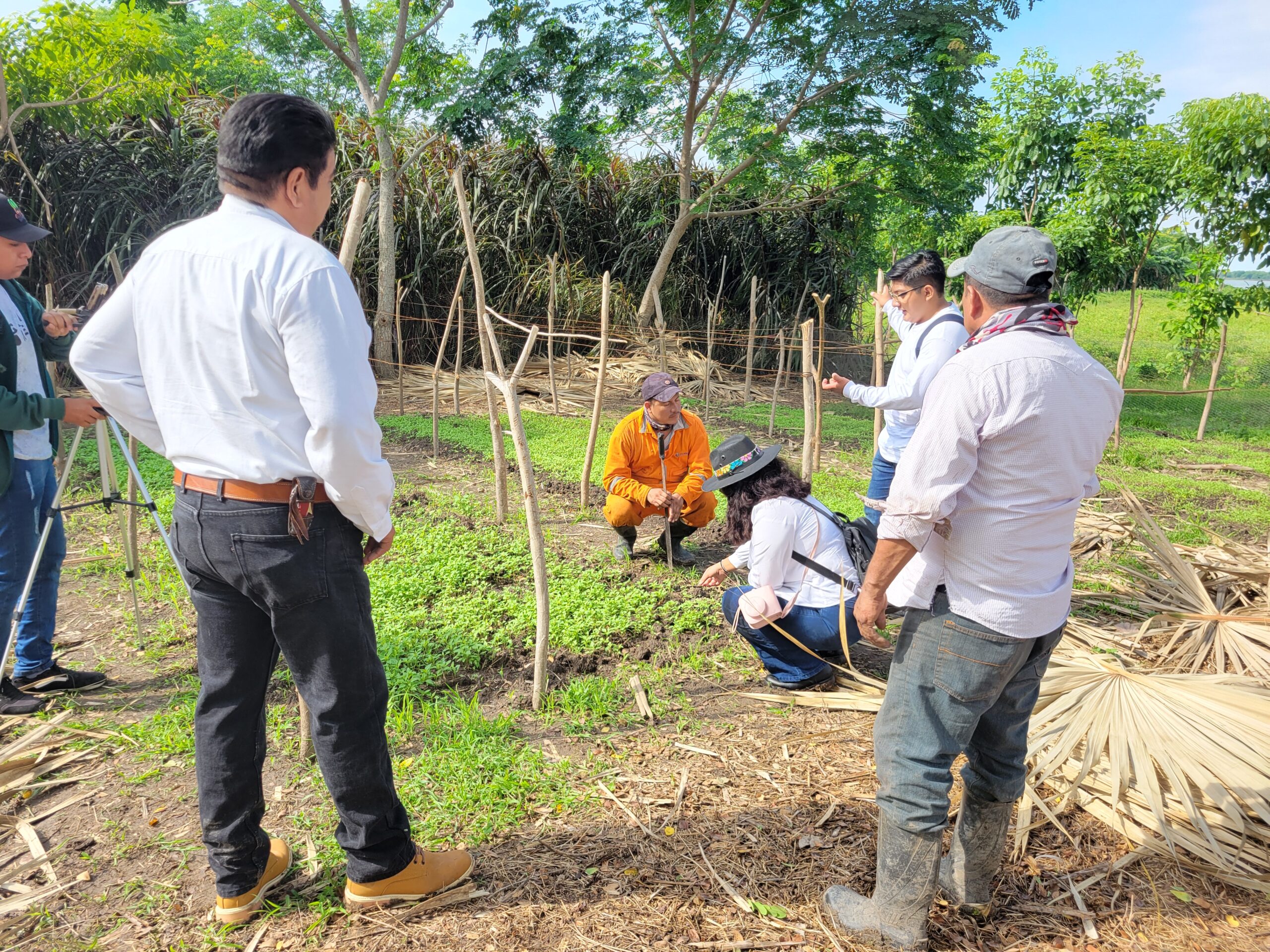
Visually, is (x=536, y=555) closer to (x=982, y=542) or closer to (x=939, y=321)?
(x=982, y=542)

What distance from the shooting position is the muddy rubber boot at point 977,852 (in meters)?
2.18

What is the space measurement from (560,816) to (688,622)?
5.51 ft

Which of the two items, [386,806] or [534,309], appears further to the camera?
[534,309]

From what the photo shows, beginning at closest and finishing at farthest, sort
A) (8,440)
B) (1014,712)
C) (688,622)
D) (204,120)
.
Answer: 1. (1014,712)
2. (8,440)
3. (688,622)
4. (204,120)

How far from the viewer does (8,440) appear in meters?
3.07

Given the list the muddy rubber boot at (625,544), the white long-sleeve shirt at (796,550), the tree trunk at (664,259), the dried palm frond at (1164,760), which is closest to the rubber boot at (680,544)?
the muddy rubber boot at (625,544)

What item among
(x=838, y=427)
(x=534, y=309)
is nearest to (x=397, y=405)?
(x=534, y=309)

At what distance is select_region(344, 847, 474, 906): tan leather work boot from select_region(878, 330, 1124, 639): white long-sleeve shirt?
5.10ft

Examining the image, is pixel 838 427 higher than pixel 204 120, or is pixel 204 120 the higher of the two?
pixel 204 120

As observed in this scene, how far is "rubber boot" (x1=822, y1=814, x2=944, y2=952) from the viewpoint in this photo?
2004mm

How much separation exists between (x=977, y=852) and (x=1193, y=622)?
6.82 feet

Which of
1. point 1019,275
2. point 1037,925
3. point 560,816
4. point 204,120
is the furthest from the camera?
point 204,120

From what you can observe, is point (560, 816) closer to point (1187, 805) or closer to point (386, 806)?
point (386, 806)

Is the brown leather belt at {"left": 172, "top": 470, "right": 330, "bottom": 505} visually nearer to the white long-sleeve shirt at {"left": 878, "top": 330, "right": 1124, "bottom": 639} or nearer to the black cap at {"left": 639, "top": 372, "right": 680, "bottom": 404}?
the white long-sleeve shirt at {"left": 878, "top": 330, "right": 1124, "bottom": 639}
